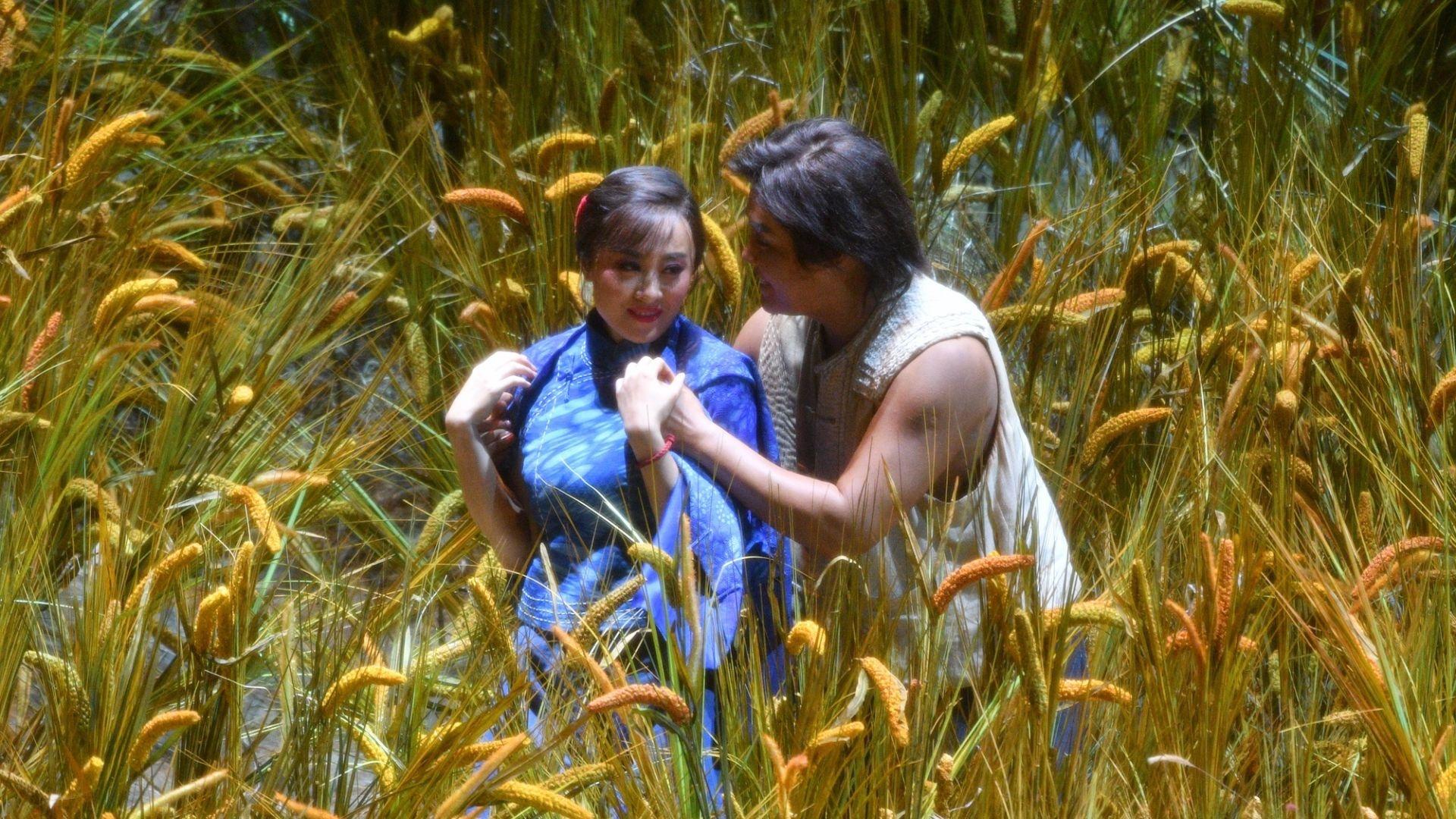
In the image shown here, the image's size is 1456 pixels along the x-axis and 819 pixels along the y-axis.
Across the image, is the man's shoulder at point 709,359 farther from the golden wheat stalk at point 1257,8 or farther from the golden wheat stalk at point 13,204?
the golden wheat stalk at point 1257,8

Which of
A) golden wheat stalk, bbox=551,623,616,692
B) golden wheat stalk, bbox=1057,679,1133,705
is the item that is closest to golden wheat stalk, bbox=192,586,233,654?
golden wheat stalk, bbox=551,623,616,692

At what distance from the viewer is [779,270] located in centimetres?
205

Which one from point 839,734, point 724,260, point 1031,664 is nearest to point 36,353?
point 724,260

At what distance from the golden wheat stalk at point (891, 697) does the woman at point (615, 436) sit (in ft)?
1.26

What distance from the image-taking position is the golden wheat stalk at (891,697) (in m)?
1.36

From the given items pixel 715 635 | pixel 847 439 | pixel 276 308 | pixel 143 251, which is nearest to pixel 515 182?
pixel 276 308

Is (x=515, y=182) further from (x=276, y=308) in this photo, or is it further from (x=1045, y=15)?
(x=1045, y=15)

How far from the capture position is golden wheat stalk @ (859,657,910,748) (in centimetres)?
136

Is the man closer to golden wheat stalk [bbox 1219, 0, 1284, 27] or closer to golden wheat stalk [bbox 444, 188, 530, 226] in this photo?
golden wheat stalk [bbox 444, 188, 530, 226]

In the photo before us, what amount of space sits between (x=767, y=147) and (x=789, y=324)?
0.28m

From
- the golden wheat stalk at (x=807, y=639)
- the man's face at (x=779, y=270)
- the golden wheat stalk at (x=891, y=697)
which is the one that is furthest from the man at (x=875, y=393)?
the golden wheat stalk at (x=891, y=697)

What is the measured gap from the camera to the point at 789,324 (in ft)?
7.41

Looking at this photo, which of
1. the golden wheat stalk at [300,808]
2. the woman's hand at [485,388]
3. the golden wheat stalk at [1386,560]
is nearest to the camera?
the golden wheat stalk at [300,808]

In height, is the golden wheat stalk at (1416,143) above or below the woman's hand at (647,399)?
below
